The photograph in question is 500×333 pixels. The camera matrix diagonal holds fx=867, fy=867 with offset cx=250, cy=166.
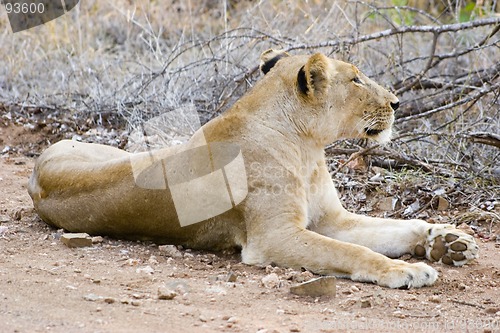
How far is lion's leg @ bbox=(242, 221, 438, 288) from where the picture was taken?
12.4 ft

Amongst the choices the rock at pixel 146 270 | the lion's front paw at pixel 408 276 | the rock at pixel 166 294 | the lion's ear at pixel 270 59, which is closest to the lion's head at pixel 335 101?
the lion's ear at pixel 270 59

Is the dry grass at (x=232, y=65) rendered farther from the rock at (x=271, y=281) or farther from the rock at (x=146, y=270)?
the rock at (x=146, y=270)

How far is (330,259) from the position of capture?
3971 millimetres

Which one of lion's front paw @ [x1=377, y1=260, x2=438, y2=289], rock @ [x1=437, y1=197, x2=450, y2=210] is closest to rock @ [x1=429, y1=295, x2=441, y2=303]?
lion's front paw @ [x1=377, y1=260, x2=438, y2=289]

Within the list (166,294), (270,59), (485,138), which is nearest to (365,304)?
(166,294)

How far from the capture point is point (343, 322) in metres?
3.20

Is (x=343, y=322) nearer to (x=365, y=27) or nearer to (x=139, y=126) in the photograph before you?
(x=139, y=126)

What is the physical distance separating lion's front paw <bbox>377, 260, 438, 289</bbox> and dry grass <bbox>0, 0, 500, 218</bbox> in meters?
1.55

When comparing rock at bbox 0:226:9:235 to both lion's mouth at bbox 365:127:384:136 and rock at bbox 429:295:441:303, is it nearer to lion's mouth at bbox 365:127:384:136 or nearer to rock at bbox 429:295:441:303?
lion's mouth at bbox 365:127:384:136

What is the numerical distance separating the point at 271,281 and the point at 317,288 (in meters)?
0.26

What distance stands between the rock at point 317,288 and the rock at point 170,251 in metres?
0.90

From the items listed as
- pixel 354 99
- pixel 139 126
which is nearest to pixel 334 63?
pixel 354 99

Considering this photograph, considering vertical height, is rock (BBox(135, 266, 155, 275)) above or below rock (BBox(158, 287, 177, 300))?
below

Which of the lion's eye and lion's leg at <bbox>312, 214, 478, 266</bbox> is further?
the lion's eye
